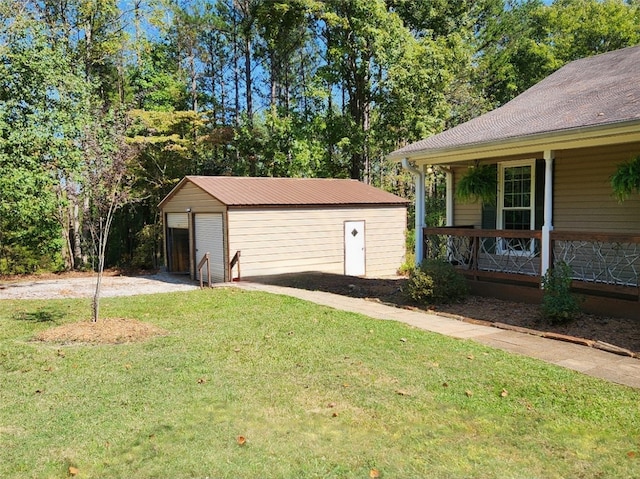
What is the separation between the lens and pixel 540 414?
454 cm

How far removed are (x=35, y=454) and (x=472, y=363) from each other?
456cm

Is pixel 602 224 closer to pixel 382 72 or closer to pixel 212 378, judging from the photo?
pixel 212 378

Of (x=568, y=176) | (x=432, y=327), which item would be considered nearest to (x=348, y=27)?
(x=568, y=176)

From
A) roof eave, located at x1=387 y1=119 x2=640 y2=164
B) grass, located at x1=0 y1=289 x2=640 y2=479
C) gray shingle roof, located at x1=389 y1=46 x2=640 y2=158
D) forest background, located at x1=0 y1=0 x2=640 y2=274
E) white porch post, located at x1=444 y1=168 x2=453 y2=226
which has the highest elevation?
forest background, located at x1=0 y1=0 x2=640 y2=274

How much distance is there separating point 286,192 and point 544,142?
33.7 feet

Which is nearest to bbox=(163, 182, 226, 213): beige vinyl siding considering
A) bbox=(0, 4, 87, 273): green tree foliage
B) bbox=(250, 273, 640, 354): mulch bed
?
bbox=(0, 4, 87, 273): green tree foliage

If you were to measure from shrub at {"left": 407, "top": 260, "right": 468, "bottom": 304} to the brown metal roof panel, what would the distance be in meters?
7.30

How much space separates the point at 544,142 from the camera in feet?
28.1

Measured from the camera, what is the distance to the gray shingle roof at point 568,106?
8.28 m

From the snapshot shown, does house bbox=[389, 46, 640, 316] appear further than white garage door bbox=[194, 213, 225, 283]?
No

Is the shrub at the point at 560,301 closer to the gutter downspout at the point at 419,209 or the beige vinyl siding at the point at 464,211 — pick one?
the gutter downspout at the point at 419,209

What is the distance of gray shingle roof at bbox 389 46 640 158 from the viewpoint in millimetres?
8281

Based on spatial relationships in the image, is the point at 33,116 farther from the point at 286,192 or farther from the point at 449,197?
the point at 449,197

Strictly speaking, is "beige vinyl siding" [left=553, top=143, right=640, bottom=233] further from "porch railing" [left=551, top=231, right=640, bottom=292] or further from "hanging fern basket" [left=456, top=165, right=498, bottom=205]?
"hanging fern basket" [left=456, top=165, right=498, bottom=205]
